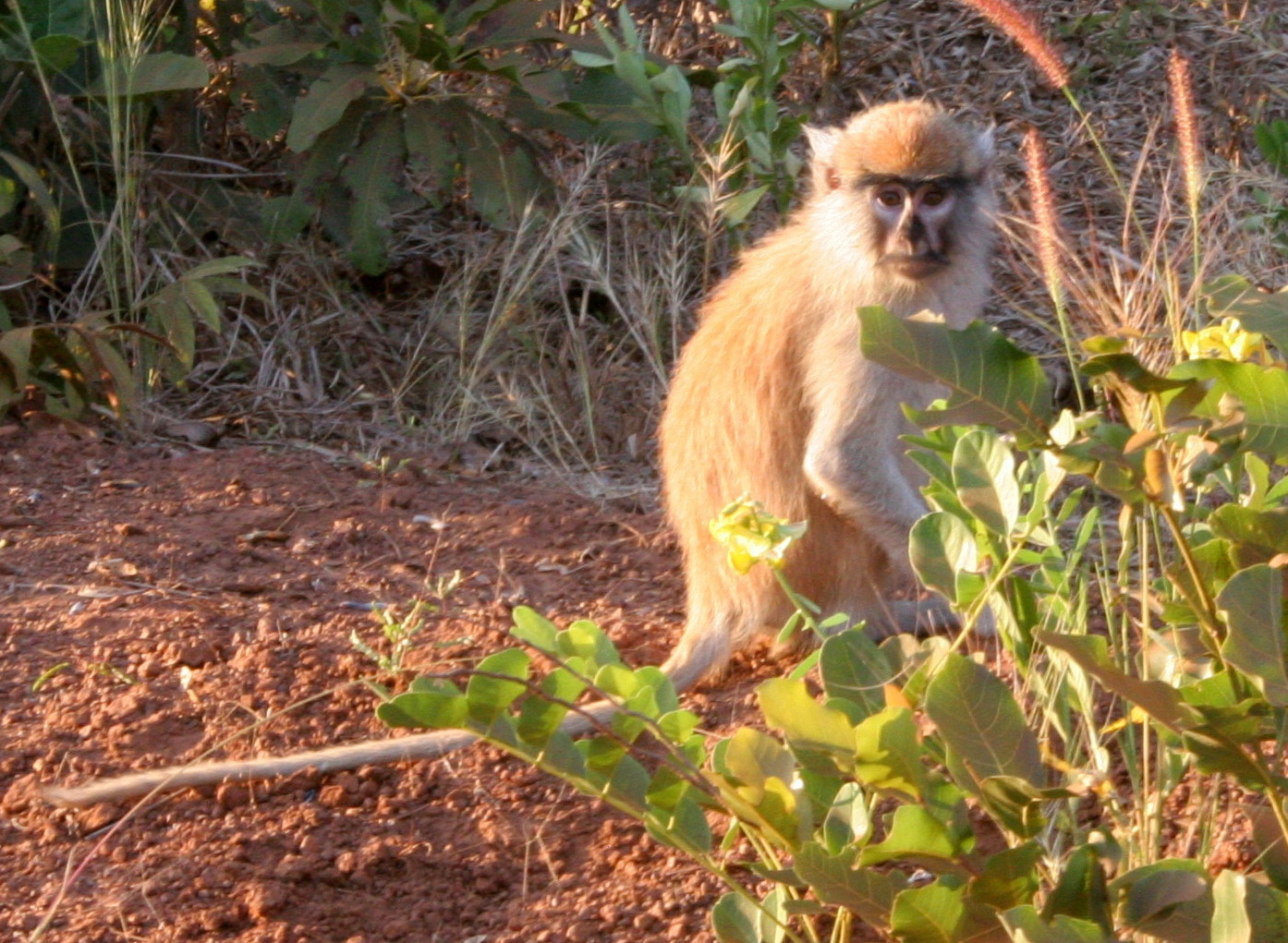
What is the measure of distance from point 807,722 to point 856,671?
0.30 meters

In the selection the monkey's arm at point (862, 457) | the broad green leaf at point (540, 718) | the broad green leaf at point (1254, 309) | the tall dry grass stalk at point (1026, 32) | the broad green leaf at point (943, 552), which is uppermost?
the tall dry grass stalk at point (1026, 32)

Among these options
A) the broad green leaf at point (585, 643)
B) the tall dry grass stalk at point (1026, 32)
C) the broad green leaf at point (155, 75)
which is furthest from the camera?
the broad green leaf at point (155, 75)

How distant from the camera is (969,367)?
2.03 m

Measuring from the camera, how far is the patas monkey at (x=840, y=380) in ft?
13.6

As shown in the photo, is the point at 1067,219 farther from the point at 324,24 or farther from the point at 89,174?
the point at 89,174

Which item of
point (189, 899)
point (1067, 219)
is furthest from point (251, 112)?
point (189, 899)

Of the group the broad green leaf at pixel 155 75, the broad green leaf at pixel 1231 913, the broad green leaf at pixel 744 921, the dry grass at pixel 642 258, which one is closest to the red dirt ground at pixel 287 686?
the broad green leaf at pixel 744 921

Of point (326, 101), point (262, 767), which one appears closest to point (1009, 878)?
point (262, 767)

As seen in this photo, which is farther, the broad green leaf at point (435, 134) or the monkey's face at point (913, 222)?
the broad green leaf at point (435, 134)

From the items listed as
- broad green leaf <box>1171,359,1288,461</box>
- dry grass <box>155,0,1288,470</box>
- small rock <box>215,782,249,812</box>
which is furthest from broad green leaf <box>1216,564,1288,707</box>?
dry grass <box>155,0,1288,470</box>

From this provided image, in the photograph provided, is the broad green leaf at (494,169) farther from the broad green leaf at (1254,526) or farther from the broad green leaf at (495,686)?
the broad green leaf at (1254,526)

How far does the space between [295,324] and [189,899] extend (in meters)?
3.56

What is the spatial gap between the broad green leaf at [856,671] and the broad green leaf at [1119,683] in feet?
1.35

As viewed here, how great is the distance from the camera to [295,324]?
6.09 meters
